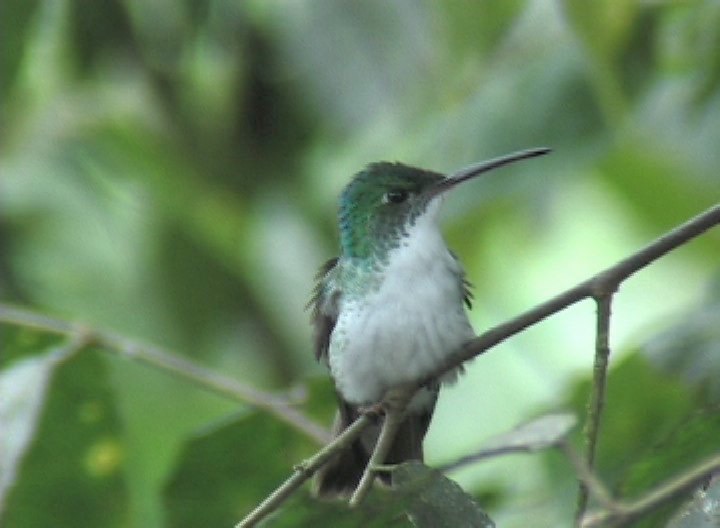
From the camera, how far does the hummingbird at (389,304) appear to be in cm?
229

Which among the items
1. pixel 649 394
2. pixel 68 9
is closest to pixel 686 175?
pixel 649 394

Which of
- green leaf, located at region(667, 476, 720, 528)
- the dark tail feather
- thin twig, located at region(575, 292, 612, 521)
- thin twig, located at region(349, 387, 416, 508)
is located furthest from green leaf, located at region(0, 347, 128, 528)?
green leaf, located at region(667, 476, 720, 528)

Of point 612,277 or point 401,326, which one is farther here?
point 401,326

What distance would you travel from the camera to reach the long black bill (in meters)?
2.19

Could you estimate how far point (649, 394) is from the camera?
7.62 feet

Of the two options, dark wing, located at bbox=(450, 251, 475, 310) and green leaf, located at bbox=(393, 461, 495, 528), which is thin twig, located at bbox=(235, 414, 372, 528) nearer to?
green leaf, located at bbox=(393, 461, 495, 528)

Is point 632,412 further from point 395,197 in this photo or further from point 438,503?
point 438,503

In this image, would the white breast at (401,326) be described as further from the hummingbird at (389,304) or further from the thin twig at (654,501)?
the thin twig at (654,501)

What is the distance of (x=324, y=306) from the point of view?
2561mm

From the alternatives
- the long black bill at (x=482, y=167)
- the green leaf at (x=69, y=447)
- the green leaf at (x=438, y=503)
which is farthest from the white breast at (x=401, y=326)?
the green leaf at (x=438, y=503)

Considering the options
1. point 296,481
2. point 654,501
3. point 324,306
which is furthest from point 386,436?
point 324,306

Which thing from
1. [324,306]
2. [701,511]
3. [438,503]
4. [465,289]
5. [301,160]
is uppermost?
[301,160]

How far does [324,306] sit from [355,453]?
252mm

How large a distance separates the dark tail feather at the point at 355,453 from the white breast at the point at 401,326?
0.24 feet
